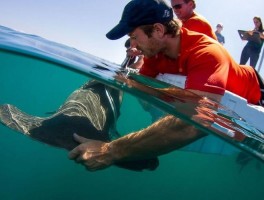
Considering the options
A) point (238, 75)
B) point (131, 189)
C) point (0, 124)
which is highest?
point (238, 75)

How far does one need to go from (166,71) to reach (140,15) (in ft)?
1.88

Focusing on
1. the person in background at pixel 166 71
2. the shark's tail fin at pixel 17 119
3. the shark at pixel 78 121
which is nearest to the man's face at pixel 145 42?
the person in background at pixel 166 71

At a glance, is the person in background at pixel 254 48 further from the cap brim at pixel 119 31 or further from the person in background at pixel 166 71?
the cap brim at pixel 119 31

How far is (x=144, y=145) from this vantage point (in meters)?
1.68

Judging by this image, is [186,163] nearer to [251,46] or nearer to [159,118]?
[159,118]

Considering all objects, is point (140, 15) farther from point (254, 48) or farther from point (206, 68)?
point (254, 48)

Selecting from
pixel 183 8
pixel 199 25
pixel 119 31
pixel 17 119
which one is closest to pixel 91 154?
pixel 17 119

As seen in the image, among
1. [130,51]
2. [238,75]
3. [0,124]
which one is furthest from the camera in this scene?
[130,51]

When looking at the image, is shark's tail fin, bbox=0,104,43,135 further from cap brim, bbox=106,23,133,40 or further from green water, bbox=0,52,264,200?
cap brim, bbox=106,23,133,40

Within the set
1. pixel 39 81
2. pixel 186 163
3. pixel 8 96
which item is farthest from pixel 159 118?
pixel 8 96

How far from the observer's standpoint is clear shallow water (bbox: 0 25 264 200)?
5.26 feet

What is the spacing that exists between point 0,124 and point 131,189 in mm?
678

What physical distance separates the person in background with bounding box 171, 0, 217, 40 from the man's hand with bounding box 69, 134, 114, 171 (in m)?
2.28

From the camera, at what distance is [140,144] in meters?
1.67
